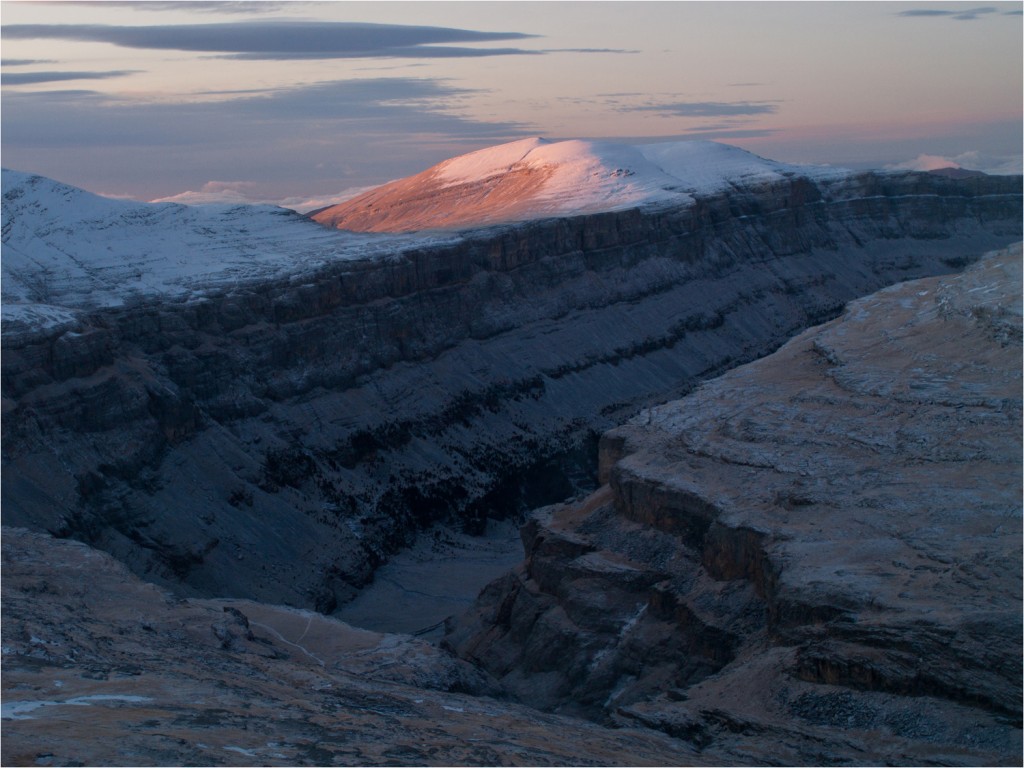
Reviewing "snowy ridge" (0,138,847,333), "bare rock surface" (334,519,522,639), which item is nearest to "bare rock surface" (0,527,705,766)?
"bare rock surface" (334,519,522,639)

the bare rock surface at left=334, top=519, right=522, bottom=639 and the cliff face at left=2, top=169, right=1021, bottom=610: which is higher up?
the cliff face at left=2, top=169, right=1021, bottom=610

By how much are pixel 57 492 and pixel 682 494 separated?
944 inches

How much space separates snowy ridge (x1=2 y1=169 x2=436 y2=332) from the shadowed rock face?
26.4 metres

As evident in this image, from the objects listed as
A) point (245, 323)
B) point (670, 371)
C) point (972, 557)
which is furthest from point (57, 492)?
point (670, 371)

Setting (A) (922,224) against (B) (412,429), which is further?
(A) (922,224)

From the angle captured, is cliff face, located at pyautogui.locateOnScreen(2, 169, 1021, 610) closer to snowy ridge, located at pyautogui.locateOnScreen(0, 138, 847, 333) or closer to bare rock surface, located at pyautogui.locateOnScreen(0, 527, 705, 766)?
snowy ridge, located at pyautogui.locateOnScreen(0, 138, 847, 333)

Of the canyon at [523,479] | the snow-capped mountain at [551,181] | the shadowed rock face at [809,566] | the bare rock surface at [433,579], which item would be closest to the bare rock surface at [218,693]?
the canyon at [523,479]

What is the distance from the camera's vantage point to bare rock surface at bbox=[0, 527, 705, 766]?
16.6m

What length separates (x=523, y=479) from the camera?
5906 centimetres

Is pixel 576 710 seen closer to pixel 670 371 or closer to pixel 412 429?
pixel 412 429

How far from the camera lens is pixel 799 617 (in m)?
25.2

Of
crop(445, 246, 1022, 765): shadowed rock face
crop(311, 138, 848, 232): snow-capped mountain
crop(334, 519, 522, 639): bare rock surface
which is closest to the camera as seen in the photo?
crop(445, 246, 1022, 765): shadowed rock face

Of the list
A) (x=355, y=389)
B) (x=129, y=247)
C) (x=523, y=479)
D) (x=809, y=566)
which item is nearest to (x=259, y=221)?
(x=129, y=247)

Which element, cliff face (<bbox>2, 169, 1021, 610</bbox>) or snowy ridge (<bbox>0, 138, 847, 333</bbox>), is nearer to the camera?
cliff face (<bbox>2, 169, 1021, 610</bbox>)
